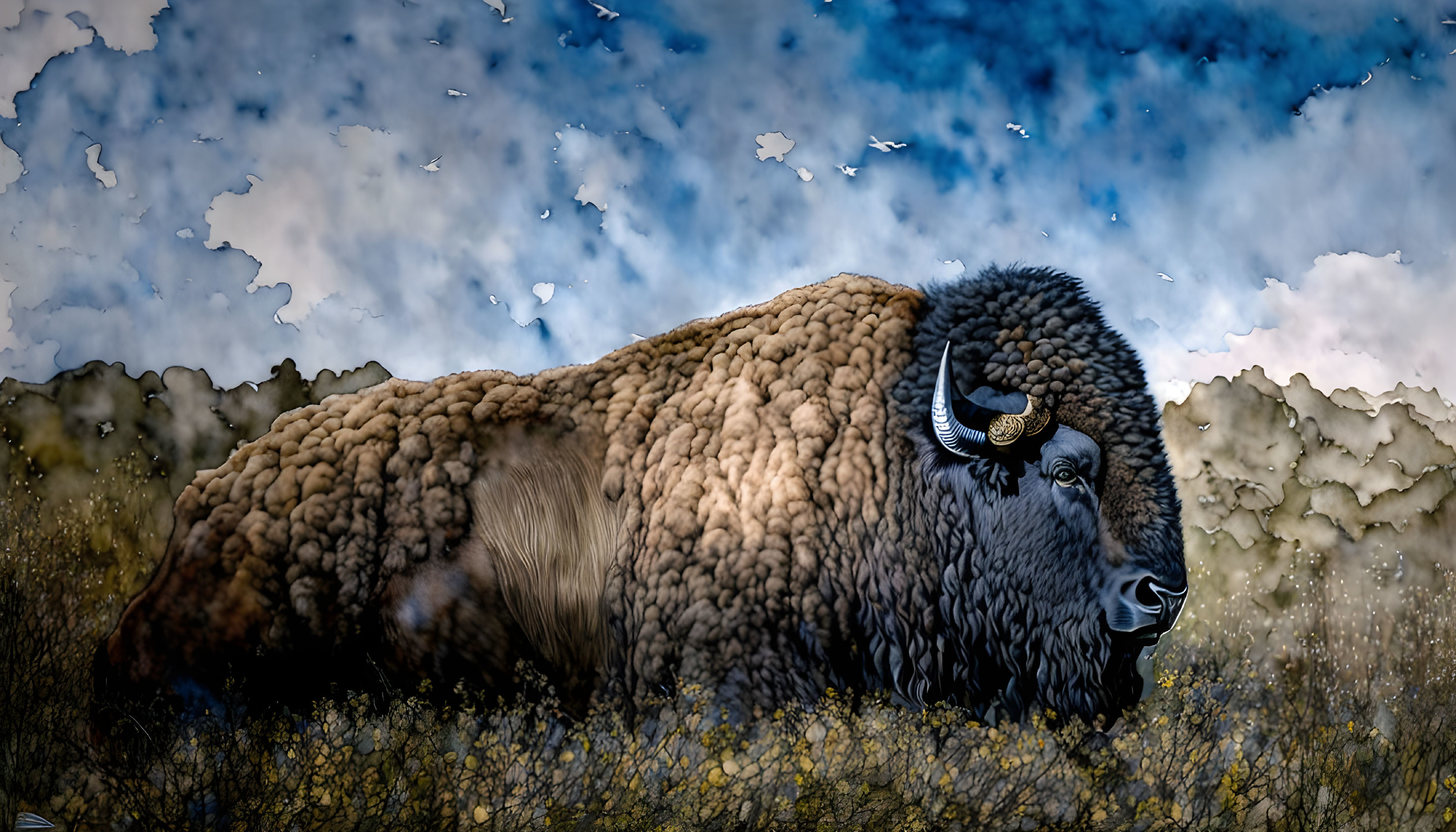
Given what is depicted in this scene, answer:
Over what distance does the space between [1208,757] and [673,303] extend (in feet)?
7.35

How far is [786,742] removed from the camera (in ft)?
9.29

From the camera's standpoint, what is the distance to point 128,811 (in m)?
2.59

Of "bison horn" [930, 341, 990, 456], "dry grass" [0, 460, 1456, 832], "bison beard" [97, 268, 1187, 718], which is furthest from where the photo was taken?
"bison horn" [930, 341, 990, 456]

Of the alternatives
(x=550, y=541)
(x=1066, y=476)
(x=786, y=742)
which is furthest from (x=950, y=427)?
(x=550, y=541)

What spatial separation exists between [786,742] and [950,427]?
103 cm

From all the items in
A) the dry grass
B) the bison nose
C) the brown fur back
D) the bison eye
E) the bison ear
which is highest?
the bison ear

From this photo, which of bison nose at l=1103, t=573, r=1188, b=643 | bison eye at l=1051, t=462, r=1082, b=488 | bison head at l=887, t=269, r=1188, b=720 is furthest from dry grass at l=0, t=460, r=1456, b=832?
bison eye at l=1051, t=462, r=1082, b=488

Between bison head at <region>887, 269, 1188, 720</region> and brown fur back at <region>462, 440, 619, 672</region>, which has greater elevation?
bison head at <region>887, 269, 1188, 720</region>

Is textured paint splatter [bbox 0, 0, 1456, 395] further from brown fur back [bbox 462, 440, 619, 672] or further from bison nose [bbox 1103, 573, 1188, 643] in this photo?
bison nose [bbox 1103, 573, 1188, 643]

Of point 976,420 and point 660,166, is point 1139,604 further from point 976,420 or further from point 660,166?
point 660,166

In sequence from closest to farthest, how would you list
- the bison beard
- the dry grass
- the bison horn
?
the dry grass
the bison beard
the bison horn

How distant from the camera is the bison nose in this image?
9.74 feet

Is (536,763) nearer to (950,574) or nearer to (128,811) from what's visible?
(128,811)

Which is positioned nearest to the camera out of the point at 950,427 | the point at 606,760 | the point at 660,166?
the point at 606,760
